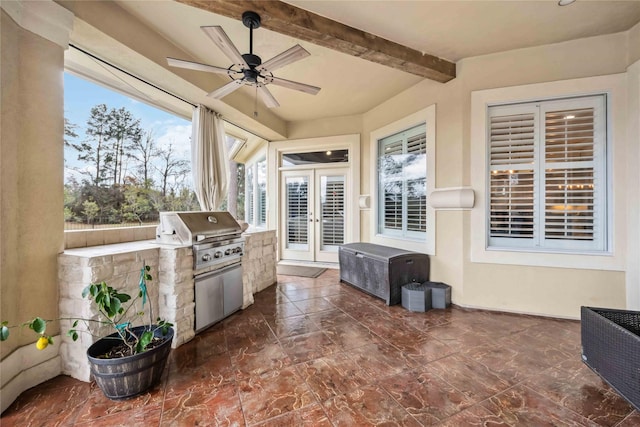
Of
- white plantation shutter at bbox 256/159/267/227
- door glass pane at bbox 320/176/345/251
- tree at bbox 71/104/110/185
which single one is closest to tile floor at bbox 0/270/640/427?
tree at bbox 71/104/110/185

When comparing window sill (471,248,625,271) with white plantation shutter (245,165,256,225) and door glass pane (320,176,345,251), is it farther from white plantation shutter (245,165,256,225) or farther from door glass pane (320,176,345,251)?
white plantation shutter (245,165,256,225)

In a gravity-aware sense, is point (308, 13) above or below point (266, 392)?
above

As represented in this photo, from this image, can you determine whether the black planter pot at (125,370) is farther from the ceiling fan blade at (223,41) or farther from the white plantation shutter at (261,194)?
the white plantation shutter at (261,194)

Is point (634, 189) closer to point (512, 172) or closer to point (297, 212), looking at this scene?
point (512, 172)

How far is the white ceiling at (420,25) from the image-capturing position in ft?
7.75

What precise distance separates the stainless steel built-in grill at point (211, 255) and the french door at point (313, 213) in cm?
262

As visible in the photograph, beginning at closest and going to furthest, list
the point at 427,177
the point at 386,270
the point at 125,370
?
the point at 125,370
the point at 386,270
the point at 427,177

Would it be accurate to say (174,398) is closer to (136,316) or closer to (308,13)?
(136,316)

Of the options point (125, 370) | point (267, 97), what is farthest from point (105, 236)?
point (267, 97)

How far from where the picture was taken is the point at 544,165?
3.04 meters

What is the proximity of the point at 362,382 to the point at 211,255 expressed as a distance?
1808mm

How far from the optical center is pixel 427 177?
145 inches

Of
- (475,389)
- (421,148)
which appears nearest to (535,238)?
(421,148)

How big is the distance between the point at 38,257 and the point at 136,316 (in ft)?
2.67
